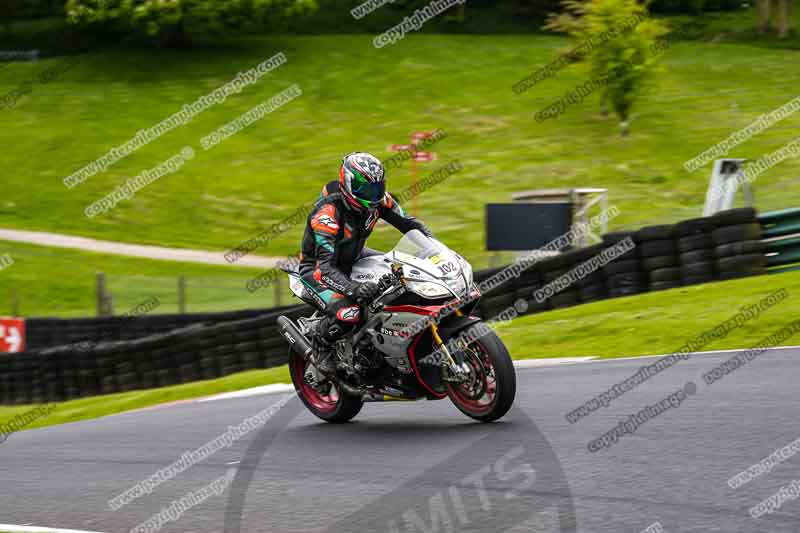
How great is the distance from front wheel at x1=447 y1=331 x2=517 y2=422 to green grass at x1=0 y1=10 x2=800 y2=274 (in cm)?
1832

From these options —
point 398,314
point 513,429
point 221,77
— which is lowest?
point 221,77

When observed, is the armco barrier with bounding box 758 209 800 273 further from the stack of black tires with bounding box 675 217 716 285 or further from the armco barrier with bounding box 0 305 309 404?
the armco barrier with bounding box 0 305 309 404

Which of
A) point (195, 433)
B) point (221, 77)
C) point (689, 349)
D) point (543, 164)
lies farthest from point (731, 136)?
point (195, 433)

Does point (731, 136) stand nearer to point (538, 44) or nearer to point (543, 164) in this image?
point (543, 164)

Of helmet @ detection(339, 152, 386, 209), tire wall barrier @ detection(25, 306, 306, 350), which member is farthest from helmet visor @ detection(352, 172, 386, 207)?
tire wall barrier @ detection(25, 306, 306, 350)

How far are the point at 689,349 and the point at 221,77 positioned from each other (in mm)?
41189

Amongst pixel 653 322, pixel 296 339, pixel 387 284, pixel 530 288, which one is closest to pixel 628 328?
pixel 653 322

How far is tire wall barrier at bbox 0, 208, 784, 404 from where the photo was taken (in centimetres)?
1386

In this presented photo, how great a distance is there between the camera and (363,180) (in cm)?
825

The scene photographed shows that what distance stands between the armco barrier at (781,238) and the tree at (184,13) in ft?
128

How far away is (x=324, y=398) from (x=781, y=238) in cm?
709

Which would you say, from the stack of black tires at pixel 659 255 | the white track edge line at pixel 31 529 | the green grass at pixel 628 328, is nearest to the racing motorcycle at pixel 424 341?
the white track edge line at pixel 31 529

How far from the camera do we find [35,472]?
857cm

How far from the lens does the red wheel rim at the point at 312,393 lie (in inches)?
368
